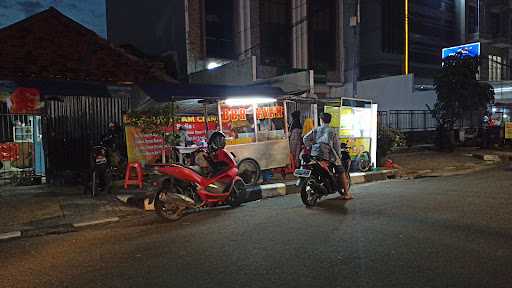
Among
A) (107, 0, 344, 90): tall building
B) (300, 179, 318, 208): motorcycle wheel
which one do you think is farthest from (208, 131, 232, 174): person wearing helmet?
(107, 0, 344, 90): tall building

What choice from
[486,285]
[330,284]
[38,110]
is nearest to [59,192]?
[38,110]

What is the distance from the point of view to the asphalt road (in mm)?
4188

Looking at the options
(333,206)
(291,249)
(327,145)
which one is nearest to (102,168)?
(327,145)

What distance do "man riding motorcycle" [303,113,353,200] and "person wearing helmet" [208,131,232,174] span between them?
5.88ft

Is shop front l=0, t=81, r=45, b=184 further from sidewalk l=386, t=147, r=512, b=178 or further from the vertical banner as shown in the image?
sidewalk l=386, t=147, r=512, b=178

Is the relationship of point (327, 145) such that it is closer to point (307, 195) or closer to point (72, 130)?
point (307, 195)

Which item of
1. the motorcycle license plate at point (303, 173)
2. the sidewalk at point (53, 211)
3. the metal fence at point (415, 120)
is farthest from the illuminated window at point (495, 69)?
the sidewalk at point (53, 211)

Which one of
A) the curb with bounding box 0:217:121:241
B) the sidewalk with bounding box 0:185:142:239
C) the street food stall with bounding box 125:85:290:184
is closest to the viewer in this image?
the curb with bounding box 0:217:121:241

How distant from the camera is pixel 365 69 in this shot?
112ft

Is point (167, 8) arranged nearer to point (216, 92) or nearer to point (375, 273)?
point (216, 92)

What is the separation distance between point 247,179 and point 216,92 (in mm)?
2826

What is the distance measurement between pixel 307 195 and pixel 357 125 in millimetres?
5738

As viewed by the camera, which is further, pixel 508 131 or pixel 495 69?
pixel 495 69

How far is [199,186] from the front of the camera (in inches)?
300
